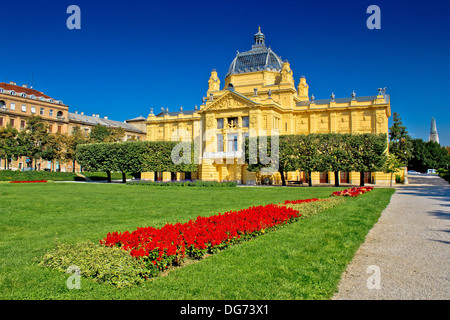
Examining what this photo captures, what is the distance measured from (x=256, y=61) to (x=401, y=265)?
56.8 metres

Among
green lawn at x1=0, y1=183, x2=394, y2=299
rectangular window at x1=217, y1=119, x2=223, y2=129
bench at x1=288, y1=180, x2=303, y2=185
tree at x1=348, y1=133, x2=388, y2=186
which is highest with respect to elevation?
rectangular window at x1=217, y1=119, x2=223, y2=129

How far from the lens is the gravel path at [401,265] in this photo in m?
5.97

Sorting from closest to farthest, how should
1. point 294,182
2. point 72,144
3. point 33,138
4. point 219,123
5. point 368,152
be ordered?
point 368,152
point 294,182
point 219,123
point 33,138
point 72,144

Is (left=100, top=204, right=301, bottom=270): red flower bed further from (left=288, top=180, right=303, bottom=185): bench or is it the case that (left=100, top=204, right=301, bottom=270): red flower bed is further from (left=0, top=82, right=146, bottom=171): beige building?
(left=0, top=82, right=146, bottom=171): beige building

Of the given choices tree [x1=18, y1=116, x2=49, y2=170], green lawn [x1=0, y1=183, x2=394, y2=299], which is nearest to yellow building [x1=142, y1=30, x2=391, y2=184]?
tree [x1=18, y1=116, x2=49, y2=170]

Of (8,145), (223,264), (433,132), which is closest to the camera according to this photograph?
(223,264)

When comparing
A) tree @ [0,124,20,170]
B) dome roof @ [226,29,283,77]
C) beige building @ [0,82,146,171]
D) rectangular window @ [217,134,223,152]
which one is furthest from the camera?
beige building @ [0,82,146,171]

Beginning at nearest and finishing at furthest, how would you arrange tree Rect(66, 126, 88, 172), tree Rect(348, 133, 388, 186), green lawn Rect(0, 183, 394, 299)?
green lawn Rect(0, 183, 394, 299), tree Rect(348, 133, 388, 186), tree Rect(66, 126, 88, 172)

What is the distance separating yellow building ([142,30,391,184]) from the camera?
2055 inches

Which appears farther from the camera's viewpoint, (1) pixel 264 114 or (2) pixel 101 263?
(1) pixel 264 114

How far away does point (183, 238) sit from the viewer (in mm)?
8539

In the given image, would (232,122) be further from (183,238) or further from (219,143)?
(183,238)

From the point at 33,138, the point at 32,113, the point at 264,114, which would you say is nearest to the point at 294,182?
the point at 264,114

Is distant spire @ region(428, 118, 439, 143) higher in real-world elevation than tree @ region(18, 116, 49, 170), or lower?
higher
